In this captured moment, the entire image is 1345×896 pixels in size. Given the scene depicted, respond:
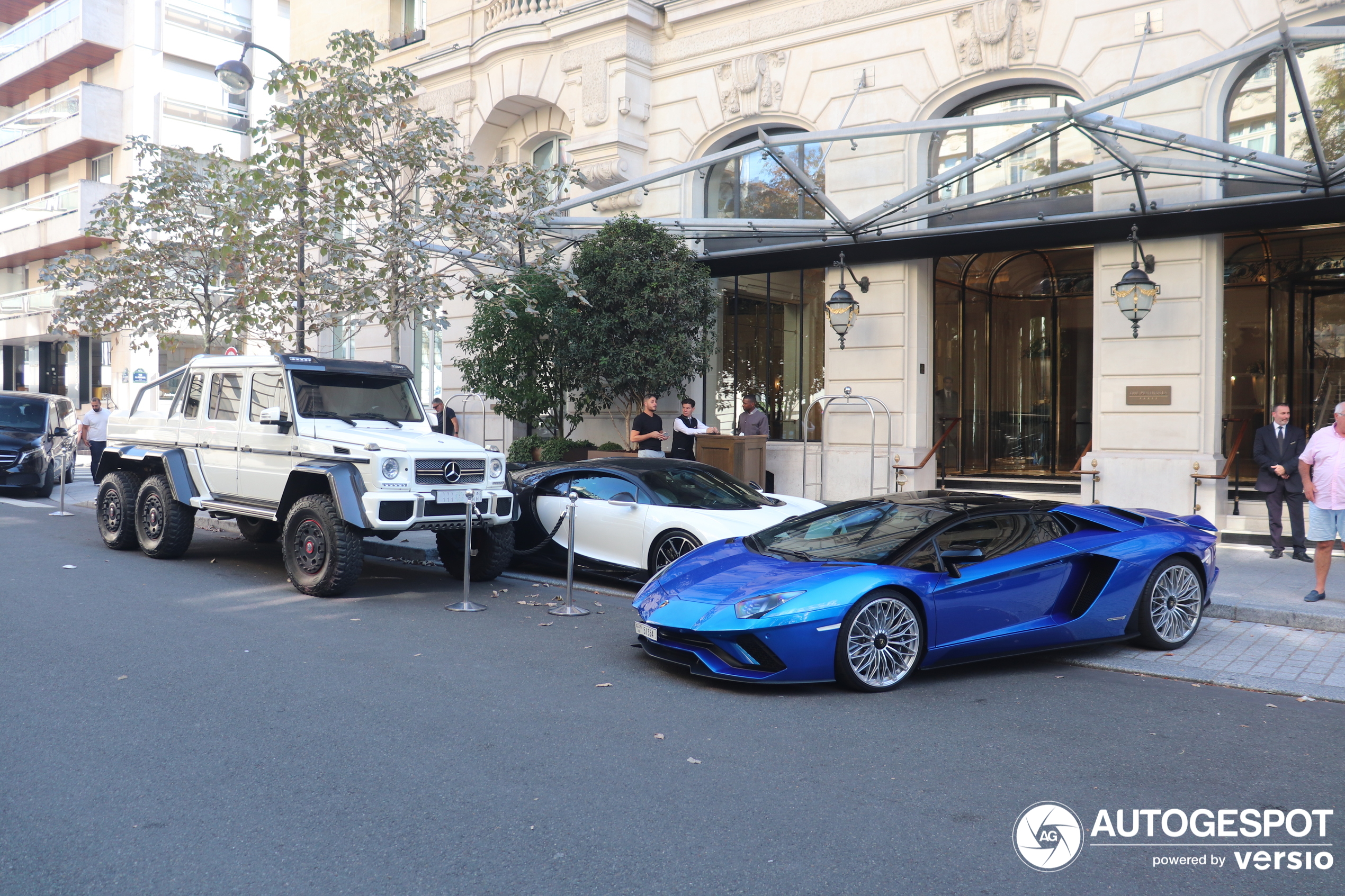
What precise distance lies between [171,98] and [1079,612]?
121 feet

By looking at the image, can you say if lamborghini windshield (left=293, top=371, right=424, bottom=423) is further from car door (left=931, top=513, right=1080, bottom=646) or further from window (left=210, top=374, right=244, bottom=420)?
car door (left=931, top=513, right=1080, bottom=646)

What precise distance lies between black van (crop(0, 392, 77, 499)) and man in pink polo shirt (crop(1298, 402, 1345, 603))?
58.6ft

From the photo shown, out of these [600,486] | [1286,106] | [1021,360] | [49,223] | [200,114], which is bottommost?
[600,486]

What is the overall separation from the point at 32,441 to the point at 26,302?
2259 cm

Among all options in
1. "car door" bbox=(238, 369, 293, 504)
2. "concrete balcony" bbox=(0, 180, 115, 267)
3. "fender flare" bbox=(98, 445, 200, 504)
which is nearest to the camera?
"car door" bbox=(238, 369, 293, 504)

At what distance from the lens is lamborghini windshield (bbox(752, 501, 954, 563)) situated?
670 cm

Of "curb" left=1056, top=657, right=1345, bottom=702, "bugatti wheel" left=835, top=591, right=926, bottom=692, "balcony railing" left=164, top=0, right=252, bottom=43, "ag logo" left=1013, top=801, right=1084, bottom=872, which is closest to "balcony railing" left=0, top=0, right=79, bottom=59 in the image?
"balcony railing" left=164, top=0, right=252, bottom=43

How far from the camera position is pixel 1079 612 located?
693 cm

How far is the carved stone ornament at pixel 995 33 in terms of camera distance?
14398mm

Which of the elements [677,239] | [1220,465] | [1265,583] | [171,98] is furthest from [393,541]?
[171,98]

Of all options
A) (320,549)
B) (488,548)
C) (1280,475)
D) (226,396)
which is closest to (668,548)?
(488,548)

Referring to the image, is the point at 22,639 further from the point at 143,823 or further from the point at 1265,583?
the point at 1265,583

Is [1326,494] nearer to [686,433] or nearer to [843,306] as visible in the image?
[843,306]

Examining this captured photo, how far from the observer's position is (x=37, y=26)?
36906mm
